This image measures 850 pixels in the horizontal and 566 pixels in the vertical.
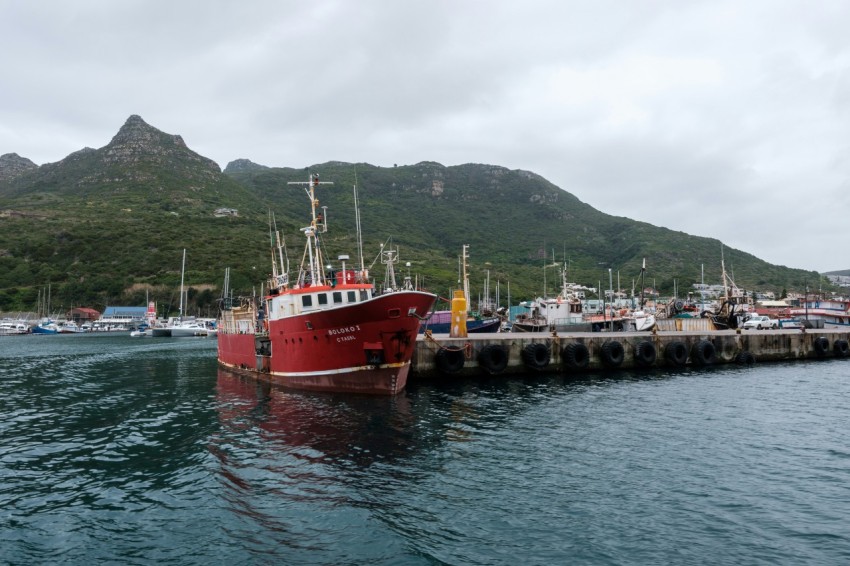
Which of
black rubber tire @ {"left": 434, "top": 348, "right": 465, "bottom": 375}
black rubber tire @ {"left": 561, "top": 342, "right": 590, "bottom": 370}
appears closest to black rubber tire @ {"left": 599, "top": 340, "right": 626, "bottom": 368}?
black rubber tire @ {"left": 561, "top": 342, "right": 590, "bottom": 370}

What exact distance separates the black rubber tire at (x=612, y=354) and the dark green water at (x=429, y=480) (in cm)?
1193

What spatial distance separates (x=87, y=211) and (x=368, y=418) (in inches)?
6705

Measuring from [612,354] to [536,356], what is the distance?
7.36 meters

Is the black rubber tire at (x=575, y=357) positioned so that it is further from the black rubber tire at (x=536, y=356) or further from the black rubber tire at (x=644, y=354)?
the black rubber tire at (x=644, y=354)

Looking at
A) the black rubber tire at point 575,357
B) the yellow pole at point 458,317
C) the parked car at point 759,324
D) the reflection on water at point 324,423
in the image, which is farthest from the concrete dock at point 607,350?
the parked car at point 759,324

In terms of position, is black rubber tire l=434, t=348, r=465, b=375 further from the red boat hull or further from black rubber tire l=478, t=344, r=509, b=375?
the red boat hull

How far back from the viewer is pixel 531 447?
63.0 feet

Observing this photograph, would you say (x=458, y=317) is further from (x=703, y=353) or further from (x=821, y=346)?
(x=821, y=346)

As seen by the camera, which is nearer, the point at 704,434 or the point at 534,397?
the point at 704,434

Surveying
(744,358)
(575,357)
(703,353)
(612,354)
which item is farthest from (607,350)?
(744,358)

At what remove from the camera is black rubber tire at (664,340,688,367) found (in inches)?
1752

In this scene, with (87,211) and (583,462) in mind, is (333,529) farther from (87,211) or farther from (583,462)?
(87,211)

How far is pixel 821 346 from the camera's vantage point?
51.4 metres

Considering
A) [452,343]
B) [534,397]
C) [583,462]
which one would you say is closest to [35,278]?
[452,343]
